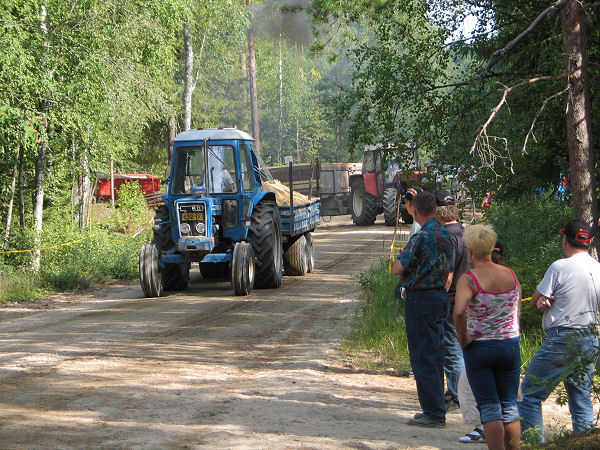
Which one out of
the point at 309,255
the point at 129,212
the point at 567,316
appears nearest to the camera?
the point at 567,316

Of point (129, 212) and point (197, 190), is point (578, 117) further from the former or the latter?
point (129, 212)

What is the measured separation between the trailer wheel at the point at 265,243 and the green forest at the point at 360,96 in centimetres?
211

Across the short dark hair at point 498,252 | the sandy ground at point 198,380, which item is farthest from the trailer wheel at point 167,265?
the short dark hair at point 498,252

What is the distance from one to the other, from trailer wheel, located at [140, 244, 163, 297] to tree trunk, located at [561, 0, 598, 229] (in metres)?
7.02

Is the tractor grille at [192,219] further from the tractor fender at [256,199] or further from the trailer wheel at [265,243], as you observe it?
the trailer wheel at [265,243]

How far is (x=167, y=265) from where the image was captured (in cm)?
1406

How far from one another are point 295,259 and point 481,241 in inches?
435

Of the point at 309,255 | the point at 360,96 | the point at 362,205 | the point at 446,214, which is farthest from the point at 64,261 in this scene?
the point at 362,205

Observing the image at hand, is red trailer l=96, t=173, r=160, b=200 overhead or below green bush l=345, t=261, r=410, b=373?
overhead

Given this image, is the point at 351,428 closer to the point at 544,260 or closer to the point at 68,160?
the point at 544,260

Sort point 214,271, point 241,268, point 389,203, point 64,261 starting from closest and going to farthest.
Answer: point 241,268, point 214,271, point 64,261, point 389,203

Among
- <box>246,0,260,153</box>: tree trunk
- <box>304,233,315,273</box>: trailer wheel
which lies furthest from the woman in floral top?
<box>246,0,260,153</box>: tree trunk

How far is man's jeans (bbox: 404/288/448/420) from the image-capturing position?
20.0 feet

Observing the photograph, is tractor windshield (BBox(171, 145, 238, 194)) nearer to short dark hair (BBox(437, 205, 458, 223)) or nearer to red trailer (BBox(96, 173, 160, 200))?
short dark hair (BBox(437, 205, 458, 223))
